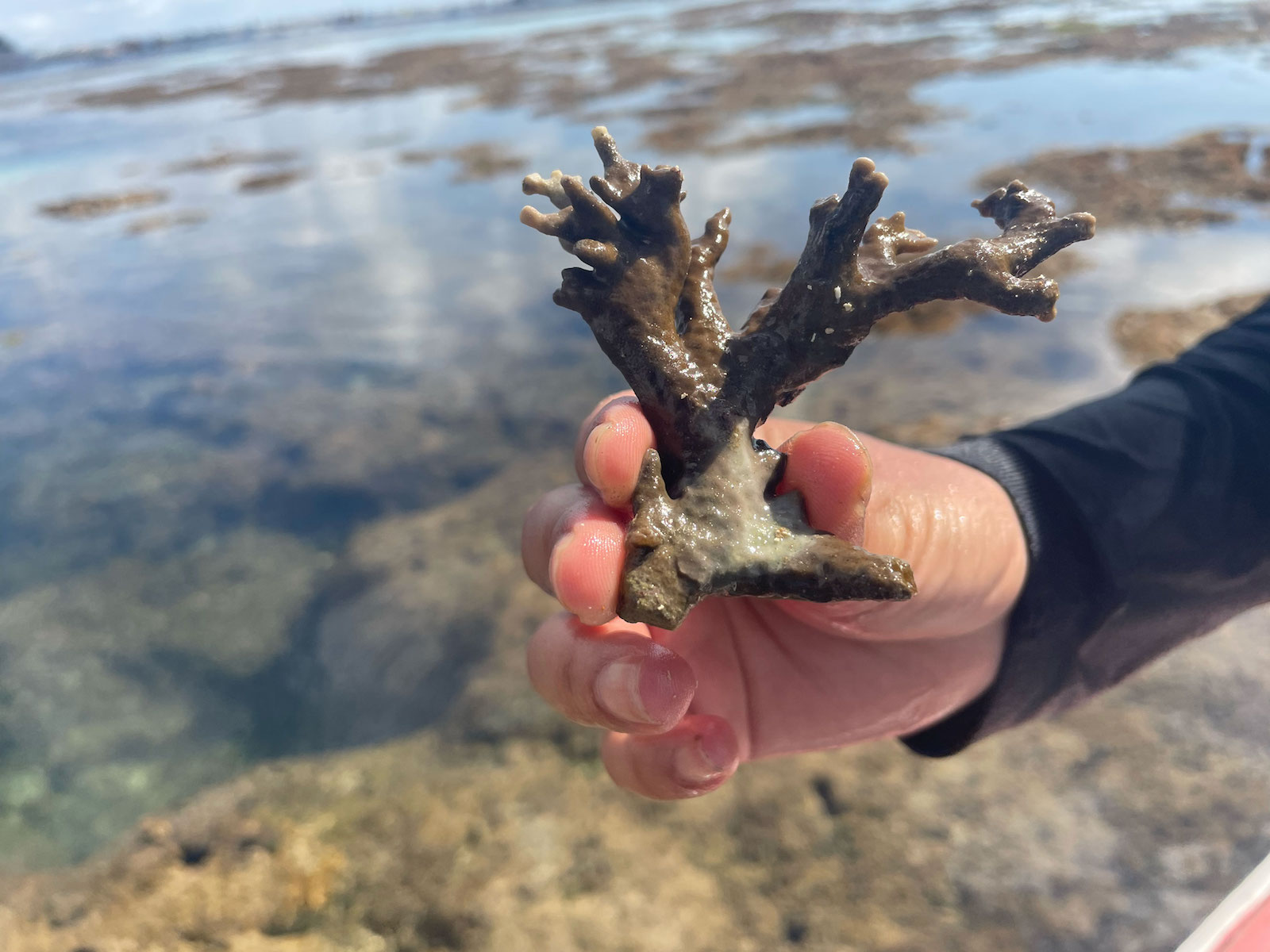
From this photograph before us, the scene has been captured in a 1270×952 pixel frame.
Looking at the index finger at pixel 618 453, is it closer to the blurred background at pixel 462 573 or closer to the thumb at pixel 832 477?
the thumb at pixel 832 477

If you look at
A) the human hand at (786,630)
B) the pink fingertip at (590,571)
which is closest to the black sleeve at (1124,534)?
the human hand at (786,630)

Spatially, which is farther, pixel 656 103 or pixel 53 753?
pixel 656 103

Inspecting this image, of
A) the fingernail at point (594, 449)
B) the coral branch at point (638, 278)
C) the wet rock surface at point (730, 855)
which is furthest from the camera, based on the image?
the wet rock surface at point (730, 855)

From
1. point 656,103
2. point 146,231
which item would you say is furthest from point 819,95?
point 146,231

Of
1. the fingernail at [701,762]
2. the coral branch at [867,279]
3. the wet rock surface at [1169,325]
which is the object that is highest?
the coral branch at [867,279]

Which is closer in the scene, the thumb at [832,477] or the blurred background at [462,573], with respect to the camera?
the thumb at [832,477]

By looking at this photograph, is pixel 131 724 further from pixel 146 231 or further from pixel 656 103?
pixel 656 103
